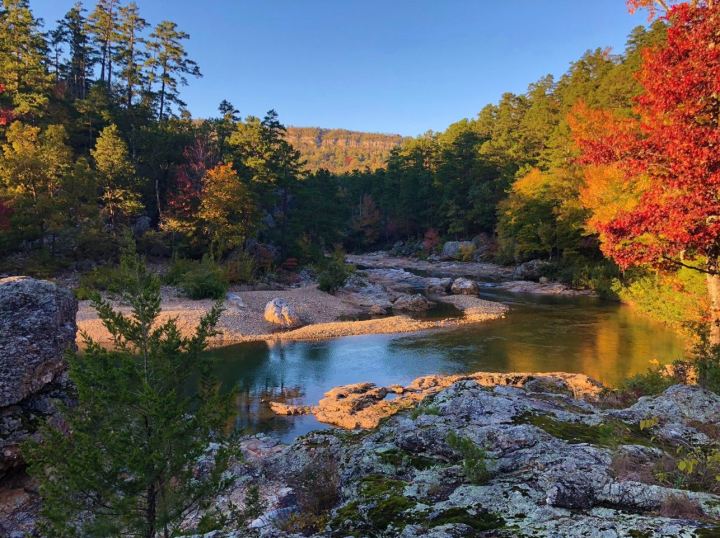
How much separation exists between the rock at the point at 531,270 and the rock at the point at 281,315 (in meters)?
24.5

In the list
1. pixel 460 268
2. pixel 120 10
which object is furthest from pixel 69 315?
pixel 120 10

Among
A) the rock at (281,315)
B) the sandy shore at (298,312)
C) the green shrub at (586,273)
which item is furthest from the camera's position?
the green shrub at (586,273)

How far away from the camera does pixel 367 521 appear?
3906 mm

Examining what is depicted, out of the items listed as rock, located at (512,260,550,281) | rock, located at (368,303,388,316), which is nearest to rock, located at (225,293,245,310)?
rock, located at (368,303,388,316)

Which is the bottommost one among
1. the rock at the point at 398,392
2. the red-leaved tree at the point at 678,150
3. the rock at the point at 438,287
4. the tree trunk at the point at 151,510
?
the rock at the point at 398,392

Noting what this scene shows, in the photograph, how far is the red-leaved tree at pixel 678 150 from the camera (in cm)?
766

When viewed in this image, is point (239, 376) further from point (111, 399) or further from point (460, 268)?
point (460, 268)

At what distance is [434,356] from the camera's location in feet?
63.3

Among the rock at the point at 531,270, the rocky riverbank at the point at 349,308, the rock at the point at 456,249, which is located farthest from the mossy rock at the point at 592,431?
the rock at the point at 456,249

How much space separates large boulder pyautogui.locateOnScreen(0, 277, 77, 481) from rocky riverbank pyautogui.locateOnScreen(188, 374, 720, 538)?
3515 millimetres

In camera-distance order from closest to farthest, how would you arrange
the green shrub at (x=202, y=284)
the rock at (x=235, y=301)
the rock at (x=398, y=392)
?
the rock at (x=398, y=392) → the rock at (x=235, y=301) → the green shrub at (x=202, y=284)

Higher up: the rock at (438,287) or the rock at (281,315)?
the rock at (438,287)

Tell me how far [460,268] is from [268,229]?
23403 millimetres

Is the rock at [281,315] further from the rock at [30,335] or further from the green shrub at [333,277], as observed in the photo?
the rock at [30,335]
